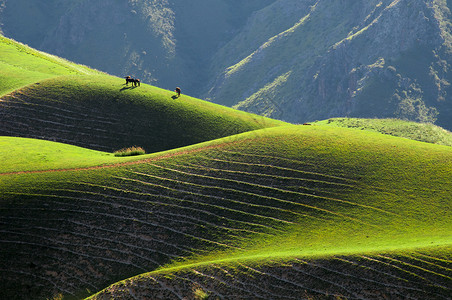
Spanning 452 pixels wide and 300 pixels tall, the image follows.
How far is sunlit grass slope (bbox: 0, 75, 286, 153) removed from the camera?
58.4 metres

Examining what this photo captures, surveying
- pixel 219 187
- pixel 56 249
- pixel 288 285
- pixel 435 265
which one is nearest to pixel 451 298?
pixel 435 265

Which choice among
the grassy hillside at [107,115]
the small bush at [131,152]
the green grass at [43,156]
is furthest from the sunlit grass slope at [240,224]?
the grassy hillside at [107,115]

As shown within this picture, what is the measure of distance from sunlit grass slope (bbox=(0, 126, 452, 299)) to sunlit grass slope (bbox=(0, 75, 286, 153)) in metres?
12.2

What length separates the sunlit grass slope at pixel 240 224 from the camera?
32219 millimetres

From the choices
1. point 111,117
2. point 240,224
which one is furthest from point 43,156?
point 240,224

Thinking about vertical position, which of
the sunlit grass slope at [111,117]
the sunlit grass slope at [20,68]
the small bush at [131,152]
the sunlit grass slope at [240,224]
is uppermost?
the sunlit grass slope at [20,68]

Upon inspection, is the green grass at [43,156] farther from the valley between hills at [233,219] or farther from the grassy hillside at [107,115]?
the grassy hillside at [107,115]

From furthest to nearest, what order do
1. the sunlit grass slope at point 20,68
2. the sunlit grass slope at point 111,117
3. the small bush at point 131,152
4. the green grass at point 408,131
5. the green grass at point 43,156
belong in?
the green grass at point 408,131 < the sunlit grass slope at point 20,68 < the sunlit grass slope at point 111,117 < the small bush at point 131,152 < the green grass at point 43,156

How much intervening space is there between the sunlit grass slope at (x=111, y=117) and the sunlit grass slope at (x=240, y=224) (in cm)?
1218

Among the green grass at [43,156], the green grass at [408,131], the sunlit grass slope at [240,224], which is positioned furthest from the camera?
the green grass at [408,131]

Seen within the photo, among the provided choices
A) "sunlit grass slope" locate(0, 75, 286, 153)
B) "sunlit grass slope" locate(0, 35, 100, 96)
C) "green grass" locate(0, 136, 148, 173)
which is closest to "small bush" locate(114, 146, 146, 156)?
"green grass" locate(0, 136, 148, 173)

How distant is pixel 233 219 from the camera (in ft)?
129

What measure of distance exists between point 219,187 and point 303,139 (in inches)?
534

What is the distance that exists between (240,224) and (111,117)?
30.2 metres
